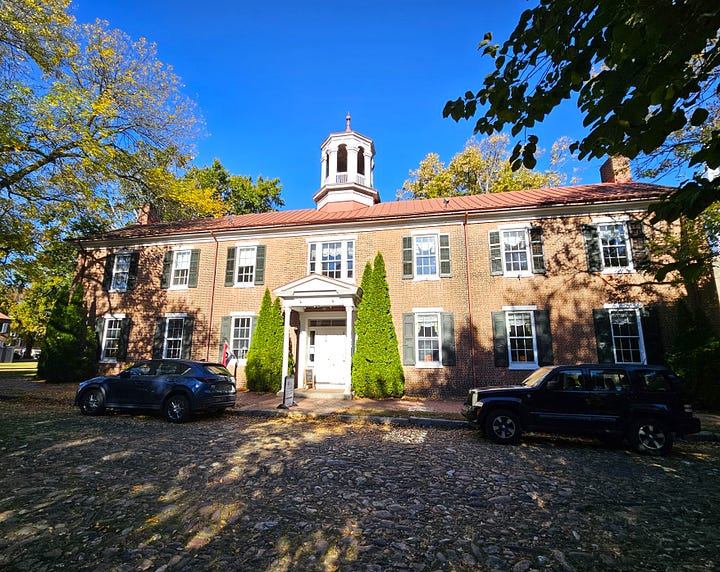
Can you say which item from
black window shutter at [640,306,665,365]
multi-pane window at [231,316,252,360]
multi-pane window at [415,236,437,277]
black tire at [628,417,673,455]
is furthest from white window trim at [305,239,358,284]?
black window shutter at [640,306,665,365]

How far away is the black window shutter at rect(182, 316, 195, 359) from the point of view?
16.2 metres

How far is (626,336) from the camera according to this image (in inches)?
502

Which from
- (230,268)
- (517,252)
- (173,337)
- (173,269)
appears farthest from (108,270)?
(517,252)

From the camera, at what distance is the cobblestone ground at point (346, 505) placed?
3143 millimetres

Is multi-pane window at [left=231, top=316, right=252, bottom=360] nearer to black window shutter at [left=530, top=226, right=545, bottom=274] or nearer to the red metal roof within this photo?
the red metal roof

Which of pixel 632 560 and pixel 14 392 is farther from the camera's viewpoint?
pixel 14 392

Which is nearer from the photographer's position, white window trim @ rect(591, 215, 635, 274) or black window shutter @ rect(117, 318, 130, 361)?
white window trim @ rect(591, 215, 635, 274)

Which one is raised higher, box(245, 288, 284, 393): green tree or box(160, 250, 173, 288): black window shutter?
box(160, 250, 173, 288): black window shutter

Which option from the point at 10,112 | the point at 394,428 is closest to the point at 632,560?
the point at 394,428

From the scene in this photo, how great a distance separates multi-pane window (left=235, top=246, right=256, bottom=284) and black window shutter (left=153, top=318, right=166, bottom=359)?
4.35 meters

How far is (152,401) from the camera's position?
30.7 feet

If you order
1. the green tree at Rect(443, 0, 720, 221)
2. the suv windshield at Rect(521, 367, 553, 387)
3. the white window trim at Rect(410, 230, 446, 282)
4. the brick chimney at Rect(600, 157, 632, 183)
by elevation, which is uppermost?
the brick chimney at Rect(600, 157, 632, 183)

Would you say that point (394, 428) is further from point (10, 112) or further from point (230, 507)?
point (10, 112)

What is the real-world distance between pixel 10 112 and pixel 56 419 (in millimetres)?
10120
